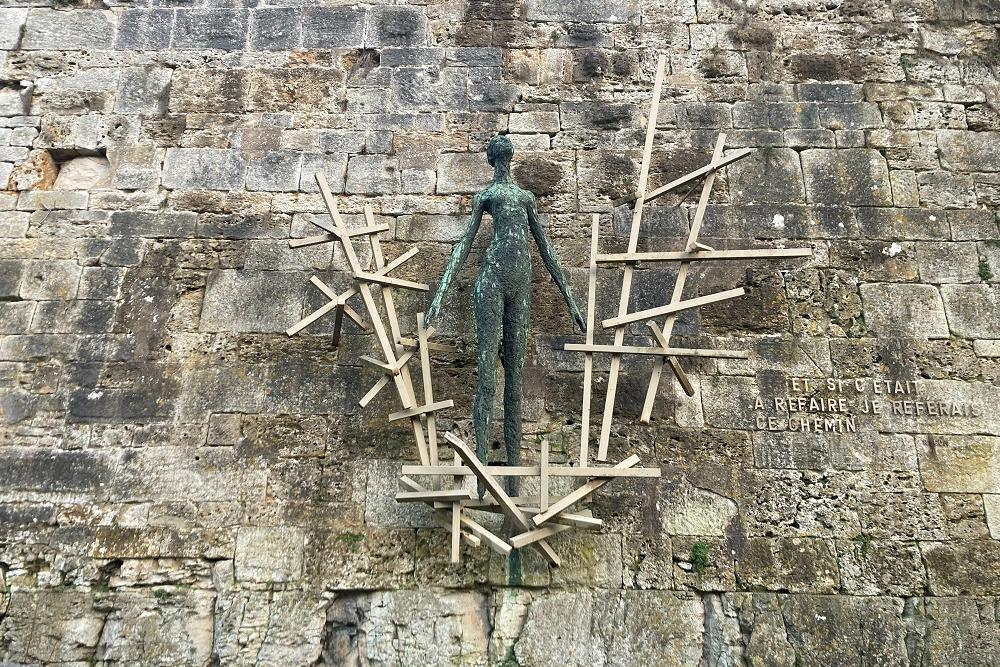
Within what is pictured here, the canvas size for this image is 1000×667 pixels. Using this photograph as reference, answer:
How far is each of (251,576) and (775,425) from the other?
3.13 meters

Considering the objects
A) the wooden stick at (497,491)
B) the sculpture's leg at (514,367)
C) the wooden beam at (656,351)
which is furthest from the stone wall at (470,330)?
the wooden beam at (656,351)

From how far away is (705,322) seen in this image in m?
4.61

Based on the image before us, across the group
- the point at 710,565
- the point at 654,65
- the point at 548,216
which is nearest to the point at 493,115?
the point at 548,216

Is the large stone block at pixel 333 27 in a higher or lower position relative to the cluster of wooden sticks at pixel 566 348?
higher

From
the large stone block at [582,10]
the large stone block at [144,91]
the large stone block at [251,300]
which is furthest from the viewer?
the large stone block at [582,10]

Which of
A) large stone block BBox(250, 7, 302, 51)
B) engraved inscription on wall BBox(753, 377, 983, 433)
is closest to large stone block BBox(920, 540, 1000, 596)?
engraved inscription on wall BBox(753, 377, 983, 433)

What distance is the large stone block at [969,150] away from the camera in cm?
493

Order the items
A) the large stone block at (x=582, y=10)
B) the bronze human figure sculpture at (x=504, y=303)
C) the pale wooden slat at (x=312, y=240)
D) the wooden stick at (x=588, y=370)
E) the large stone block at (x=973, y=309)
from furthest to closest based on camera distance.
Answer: the large stone block at (x=582, y=10) → the large stone block at (x=973, y=309) → the pale wooden slat at (x=312, y=240) → the bronze human figure sculpture at (x=504, y=303) → the wooden stick at (x=588, y=370)

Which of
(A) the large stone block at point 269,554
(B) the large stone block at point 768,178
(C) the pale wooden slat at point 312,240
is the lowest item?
(A) the large stone block at point 269,554

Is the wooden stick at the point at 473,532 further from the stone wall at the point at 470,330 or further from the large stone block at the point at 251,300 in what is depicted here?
the large stone block at the point at 251,300

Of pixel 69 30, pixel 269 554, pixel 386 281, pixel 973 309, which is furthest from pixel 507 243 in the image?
pixel 69 30

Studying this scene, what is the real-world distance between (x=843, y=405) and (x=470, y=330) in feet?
7.52

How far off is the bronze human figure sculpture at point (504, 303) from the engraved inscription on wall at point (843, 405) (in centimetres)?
131

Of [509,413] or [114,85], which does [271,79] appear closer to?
[114,85]
